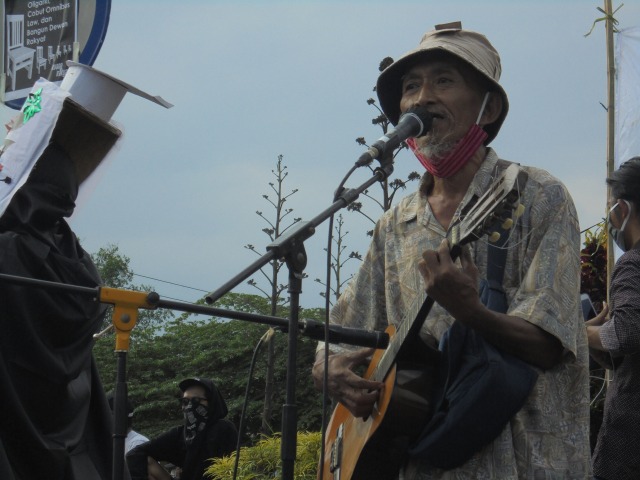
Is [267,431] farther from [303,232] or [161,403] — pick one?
[303,232]

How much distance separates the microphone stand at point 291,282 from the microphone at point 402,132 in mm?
160

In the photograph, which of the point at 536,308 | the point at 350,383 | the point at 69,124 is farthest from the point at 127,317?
the point at 69,124

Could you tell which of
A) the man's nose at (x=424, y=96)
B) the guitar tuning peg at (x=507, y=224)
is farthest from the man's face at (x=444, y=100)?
the guitar tuning peg at (x=507, y=224)

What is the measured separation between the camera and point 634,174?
14.8ft

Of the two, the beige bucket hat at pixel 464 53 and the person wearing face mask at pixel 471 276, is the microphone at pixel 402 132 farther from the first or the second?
the beige bucket hat at pixel 464 53

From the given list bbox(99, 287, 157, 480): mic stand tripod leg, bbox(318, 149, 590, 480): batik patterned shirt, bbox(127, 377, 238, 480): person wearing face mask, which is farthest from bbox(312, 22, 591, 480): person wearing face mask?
bbox(127, 377, 238, 480): person wearing face mask

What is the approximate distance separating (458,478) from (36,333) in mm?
1966

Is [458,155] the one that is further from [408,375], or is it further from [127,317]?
[127,317]

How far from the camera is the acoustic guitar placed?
10.1 feet

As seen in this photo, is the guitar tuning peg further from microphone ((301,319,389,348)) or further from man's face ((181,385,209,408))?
man's face ((181,385,209,408))

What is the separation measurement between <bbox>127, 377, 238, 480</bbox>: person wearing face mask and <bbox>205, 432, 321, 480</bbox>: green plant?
1.51 metres

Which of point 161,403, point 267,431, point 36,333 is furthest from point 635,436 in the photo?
point 161,403

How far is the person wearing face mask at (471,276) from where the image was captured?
121 inches

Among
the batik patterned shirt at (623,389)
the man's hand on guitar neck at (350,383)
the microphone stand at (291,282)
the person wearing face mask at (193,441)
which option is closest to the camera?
the microphone stand at (291,282)
